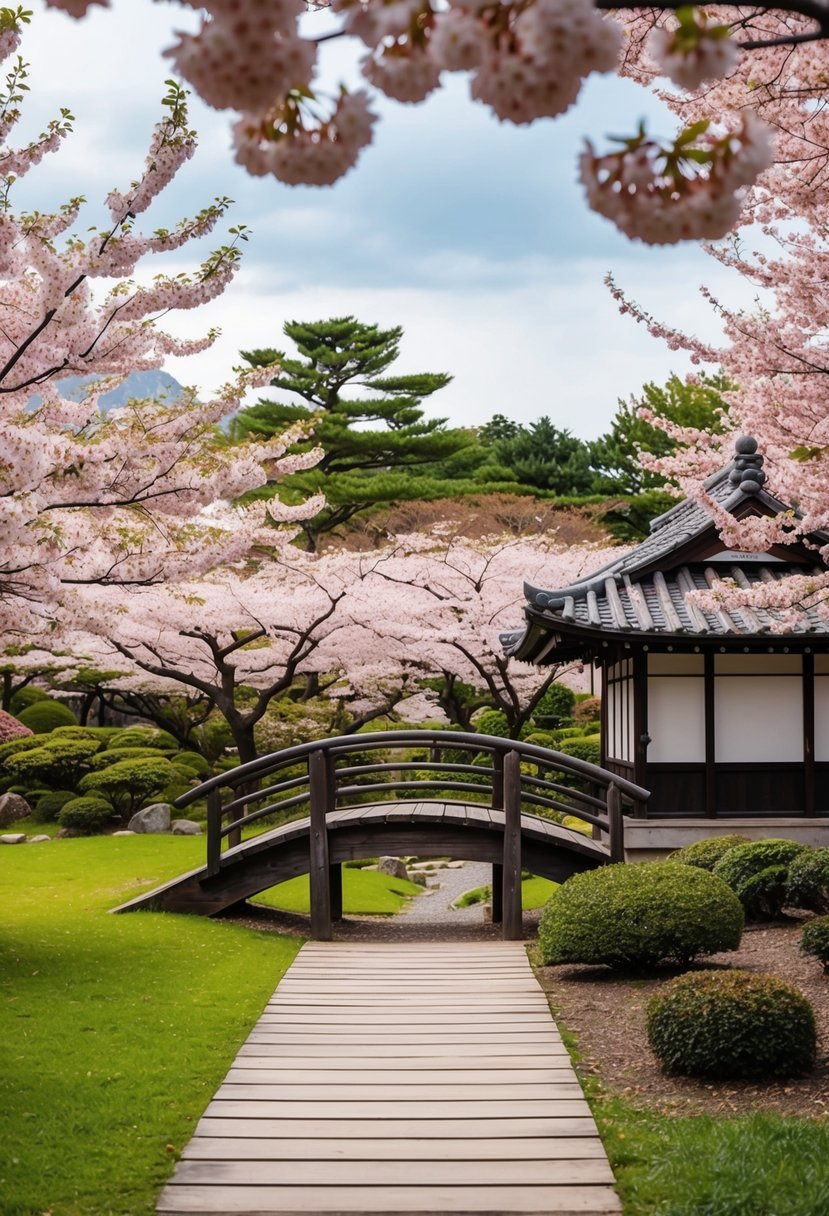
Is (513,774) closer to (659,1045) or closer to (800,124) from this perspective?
(659,1045)

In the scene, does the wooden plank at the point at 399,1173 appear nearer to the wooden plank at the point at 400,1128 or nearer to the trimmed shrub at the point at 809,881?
the wooden plank at the point at 400,1128

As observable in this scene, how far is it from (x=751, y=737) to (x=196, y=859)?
25.3 feet

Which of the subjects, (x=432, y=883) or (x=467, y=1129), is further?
(x=432, y=883)

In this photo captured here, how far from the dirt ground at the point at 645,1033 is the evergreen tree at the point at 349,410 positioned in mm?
23080

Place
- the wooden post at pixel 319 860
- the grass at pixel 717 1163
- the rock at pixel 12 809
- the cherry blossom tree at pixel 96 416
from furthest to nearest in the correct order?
the rock at pixel 12 809 → the wooden post at pixel 319 860 → the cherry blossom tree at pixel 96 416 → the grass at pixel 717 1163

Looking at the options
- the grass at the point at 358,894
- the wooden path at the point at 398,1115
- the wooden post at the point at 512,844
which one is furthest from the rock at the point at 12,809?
the wooden path at the point at 398,1115

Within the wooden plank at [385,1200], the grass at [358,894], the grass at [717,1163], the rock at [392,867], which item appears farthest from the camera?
the rock at [392,867]

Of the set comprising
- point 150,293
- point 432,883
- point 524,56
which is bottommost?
point 432,883

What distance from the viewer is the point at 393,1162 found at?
4.98 metres

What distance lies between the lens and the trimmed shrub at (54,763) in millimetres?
22938

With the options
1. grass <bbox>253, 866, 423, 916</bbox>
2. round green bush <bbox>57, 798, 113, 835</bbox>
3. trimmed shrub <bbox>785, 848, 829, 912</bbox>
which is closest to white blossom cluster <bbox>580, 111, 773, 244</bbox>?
trimmed shrub <bbox>785, 848, 829, 912</bbox>

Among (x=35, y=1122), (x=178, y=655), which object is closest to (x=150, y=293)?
(x=35, y=1122)

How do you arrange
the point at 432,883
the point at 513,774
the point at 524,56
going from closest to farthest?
the point at 524,56
the point at 513,774
the point at 432,883

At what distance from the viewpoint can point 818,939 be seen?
311 inches
